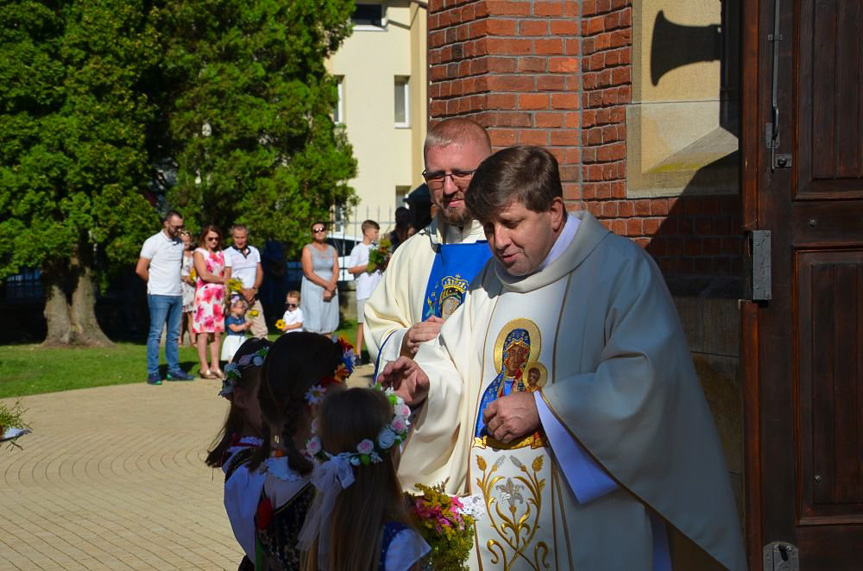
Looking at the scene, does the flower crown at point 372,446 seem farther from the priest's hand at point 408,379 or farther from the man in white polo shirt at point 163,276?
the man in white polo shirt at point 163,276

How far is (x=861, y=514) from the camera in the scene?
16.2 feet

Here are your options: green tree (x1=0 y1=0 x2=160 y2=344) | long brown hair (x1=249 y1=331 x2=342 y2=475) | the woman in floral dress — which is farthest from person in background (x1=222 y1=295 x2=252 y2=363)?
long brown hair (x1=249 y1=331 x2=342 y2=475)

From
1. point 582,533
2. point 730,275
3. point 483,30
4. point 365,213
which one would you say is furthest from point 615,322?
point 365,213

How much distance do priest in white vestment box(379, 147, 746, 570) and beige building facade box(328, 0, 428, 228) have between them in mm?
27807

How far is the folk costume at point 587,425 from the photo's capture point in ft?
11.7

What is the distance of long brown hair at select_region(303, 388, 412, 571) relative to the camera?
10.3 feet

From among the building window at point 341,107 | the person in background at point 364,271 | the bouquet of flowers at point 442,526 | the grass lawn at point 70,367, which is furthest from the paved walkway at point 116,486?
the building window at point 341,107

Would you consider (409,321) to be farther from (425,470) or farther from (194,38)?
(194,38)

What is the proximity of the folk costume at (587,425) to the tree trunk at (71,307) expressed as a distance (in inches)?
647

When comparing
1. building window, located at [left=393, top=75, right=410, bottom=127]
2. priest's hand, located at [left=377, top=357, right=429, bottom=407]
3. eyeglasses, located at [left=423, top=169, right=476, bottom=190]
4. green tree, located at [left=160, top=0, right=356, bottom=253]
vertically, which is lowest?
priest's hand, located at [left=377, top=357, right=429, bottom=407]

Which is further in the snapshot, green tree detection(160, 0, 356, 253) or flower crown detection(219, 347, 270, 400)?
green tree detection(160, 0, 356, 253)

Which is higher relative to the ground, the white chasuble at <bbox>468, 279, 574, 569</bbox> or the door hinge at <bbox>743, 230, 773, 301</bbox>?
the door hinge at <bbox>743, 230, 773, 301</bbox>

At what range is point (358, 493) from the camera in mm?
3188

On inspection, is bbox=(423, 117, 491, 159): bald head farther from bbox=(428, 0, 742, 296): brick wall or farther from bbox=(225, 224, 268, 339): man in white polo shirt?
bbox=(225, 224, 268, 339): man in white polo shirt
